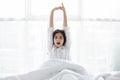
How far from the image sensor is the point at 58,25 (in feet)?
6.95

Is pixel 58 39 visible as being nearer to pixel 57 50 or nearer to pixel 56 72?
pixel 57 50

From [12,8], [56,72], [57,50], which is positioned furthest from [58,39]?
[12,8]

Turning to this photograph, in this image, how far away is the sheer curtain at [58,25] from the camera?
2.09 metres

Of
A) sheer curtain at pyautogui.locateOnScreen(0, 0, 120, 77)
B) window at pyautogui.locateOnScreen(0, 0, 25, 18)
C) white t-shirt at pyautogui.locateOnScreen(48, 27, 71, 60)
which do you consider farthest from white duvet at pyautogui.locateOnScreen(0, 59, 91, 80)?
window at pyautogui.locateOnScreen(0, 0, 25, 18)

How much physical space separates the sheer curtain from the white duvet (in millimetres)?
506

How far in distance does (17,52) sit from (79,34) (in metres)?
0.57

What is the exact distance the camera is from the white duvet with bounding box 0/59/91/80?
1425 millimetres

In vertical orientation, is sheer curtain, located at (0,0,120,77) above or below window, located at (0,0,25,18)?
below

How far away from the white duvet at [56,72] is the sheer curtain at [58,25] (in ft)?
1.66

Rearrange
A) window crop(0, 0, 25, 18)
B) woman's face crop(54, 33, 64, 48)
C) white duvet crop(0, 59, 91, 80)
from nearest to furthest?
white duvet crop(0, 59, 91, 80)
woman's face crop(54, 33, 64, 48)
window crop(0, 0, 25, 18)

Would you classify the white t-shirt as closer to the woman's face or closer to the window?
the woman's face

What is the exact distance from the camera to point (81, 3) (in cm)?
210

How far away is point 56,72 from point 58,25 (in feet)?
2.11

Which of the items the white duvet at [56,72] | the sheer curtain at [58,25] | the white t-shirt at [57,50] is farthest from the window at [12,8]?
the white duvet at [56,72]
